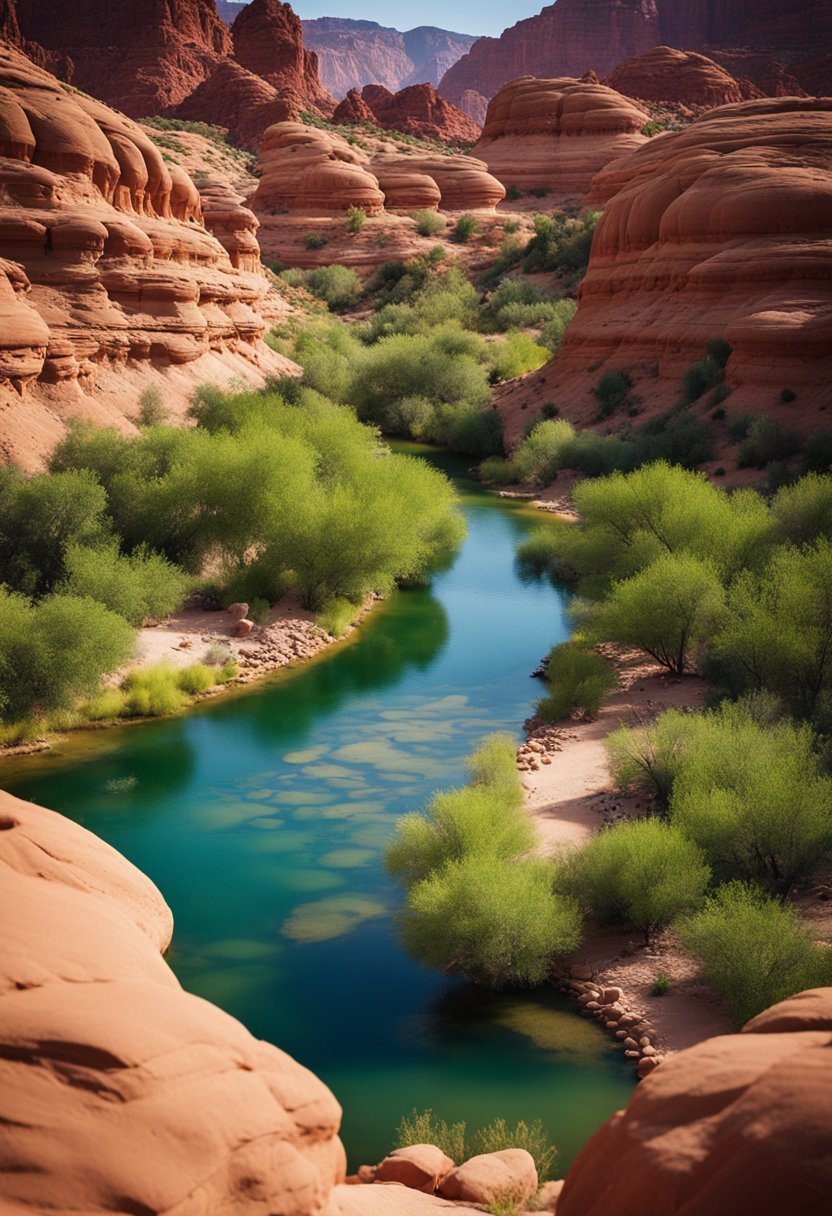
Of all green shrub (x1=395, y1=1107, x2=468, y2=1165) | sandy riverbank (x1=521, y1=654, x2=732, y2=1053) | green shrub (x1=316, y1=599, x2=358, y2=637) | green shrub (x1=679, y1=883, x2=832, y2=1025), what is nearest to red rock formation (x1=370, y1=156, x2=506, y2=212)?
green shrub (x1=316, y1=599, x2=358, y2=637)

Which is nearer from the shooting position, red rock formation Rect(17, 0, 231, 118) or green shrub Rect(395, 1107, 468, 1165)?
green shrub Rect(395, 1107, 468, 1165)

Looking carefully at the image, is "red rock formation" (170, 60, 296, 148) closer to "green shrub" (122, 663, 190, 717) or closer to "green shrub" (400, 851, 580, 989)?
"green shrub" (122, 663, 190, 717)

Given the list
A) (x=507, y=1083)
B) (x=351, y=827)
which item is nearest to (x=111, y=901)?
(x=507, y=1083)

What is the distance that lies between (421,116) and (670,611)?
107m

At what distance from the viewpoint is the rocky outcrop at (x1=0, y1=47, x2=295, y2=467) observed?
28.1 meters

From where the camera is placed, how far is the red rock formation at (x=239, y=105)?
9612cm

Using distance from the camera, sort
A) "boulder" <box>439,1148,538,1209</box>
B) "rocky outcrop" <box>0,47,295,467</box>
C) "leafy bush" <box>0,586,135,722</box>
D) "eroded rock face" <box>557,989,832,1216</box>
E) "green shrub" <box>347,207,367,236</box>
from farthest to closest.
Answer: "green shrub" <box>347,207,367,236</box> < "rocky outcrop" <box>0,47,295,467</box> < "leafy bush" <box>0,586,135,722</box> < "boulder" <box>439,1148,538,1209</box> < "eroded rock face" <box>557,989,832,1216</box>

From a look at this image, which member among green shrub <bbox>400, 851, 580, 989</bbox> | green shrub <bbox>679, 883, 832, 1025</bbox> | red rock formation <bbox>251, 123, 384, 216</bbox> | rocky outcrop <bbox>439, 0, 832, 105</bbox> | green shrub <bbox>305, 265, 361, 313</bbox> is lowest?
green shrub <bbox>400, 851, 580, 989</bbox>

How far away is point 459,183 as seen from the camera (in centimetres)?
7912

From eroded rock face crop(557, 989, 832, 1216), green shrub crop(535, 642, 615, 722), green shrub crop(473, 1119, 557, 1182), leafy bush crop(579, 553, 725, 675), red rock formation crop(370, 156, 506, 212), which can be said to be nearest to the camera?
eroded rock face crop(557, 989, 832, 1216)

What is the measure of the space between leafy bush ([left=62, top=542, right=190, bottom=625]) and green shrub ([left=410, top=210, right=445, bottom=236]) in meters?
53.1

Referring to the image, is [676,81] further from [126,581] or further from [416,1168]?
[416,1168]

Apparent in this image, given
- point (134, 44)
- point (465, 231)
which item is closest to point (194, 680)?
→ point (465, 231)

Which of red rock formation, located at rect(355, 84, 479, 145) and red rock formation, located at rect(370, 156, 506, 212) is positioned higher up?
red rock formation, located at rect(355, 84, 479, 145)
